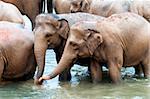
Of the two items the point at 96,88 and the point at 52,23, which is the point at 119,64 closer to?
the point at 96,88

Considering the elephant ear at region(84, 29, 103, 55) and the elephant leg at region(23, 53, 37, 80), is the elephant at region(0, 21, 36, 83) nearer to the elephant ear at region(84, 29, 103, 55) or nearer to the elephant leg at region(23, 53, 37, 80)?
the elephant leg at region(23, 53, 37, 80)

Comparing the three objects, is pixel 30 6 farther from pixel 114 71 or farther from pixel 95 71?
pixel 114 71

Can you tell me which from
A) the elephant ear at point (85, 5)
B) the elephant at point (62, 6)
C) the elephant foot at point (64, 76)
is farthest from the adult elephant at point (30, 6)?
the elephant foot at point (64, 76)

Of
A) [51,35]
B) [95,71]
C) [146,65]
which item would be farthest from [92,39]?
[146,65]

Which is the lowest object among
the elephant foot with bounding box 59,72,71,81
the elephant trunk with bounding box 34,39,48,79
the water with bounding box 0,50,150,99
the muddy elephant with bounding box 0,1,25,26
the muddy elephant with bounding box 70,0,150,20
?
the water with bounding box 0,50,150,99

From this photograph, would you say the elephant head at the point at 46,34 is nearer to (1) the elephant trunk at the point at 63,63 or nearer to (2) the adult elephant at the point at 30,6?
(1) the elephant trunk at the point at 63,63

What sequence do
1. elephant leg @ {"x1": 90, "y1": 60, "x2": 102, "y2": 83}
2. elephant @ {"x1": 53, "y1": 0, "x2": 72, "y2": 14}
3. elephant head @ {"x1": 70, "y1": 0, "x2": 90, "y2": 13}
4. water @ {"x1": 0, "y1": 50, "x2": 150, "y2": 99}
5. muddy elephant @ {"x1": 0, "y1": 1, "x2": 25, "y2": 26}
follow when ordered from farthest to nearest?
elephant @ {"x1": 53, "y1": 0, "x2": 72, "y2": 14} < elephant head @ {"x1": 70, "y1": 0, "x2": 90, "y2": 13} < muddy elephant @ {"x1": 0, "y1": 1, "x2": 25, "y2": 26} < elephant leg @ {"x1": 90, "y1": 60, "x2": 102, "y2": 83} < water @ {"x1": 0, "y1": 50, "x2": 150, "y2": 99}

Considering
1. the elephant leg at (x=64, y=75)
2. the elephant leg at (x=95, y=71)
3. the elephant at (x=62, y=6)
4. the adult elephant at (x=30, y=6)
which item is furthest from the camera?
the adult elephant at (x=30, y=6)

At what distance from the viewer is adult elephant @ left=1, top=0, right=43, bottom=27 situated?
39.8ft

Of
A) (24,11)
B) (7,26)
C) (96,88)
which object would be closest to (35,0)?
(24,11)

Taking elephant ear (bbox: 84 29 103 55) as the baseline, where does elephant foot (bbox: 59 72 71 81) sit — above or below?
below

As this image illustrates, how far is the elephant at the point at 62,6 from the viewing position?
38.8 feet

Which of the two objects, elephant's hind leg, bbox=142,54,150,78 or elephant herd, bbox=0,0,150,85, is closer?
elephant herd, bbox=0,0,150,85

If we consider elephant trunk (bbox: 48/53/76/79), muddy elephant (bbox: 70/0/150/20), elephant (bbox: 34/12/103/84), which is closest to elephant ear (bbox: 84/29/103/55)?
elephant trunk (bbox: 48/53/76/79)
